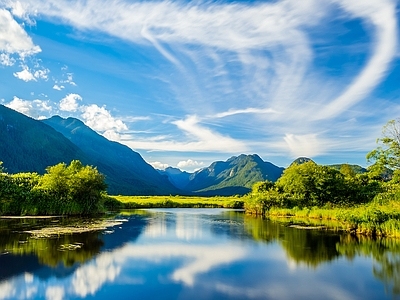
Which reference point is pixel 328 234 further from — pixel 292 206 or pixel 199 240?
pixel 292 206

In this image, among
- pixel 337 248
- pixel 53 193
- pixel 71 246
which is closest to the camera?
pixel 71 246

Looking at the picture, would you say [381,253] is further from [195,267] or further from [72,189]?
[72,189]

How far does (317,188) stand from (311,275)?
1731 inches

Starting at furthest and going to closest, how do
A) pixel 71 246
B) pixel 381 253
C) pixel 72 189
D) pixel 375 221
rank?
1. pixel 72 189
2. pixel 375 221
3. pixel 71 246
4. pixel 381 253

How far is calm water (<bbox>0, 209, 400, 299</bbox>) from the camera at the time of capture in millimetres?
15026

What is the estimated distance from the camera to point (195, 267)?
19875mm

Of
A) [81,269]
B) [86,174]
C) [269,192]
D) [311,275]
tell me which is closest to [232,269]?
[311,275]

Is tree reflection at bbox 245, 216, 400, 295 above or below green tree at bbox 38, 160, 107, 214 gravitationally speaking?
below

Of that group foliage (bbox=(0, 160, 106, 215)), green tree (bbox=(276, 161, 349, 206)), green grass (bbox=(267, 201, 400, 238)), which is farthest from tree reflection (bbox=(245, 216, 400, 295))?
foliage (bbox=(0, 160, 106, 215))

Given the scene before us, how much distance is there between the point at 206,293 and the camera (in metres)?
14.9

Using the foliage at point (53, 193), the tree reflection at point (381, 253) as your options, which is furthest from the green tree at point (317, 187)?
the foliage at point (53, 193)

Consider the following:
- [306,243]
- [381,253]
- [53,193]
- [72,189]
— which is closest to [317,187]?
[306,243]

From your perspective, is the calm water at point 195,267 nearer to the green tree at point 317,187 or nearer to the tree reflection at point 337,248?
the tree reflection at point 337,248

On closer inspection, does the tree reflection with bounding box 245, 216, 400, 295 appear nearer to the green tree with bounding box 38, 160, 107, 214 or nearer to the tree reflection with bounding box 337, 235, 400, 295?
the tree reflection with bounding box 337, 235, 400, 295
